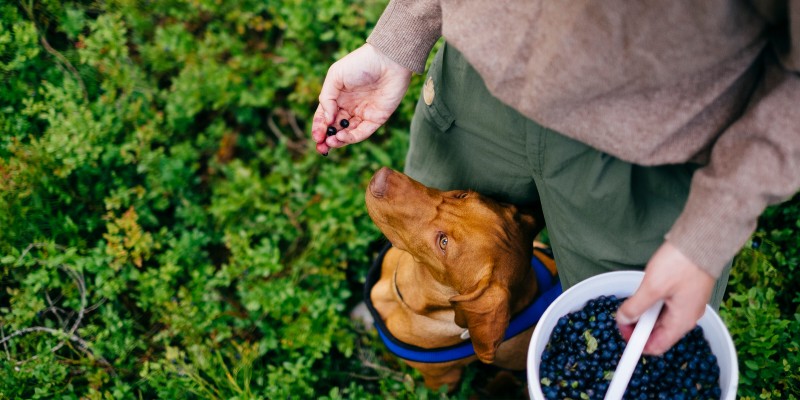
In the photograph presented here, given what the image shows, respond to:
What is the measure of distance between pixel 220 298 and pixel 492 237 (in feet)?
6.13

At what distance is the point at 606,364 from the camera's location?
1679mm

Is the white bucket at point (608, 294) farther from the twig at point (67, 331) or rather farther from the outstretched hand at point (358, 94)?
the twig at point (67, 331)

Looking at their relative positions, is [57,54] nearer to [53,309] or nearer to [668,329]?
[53,309]

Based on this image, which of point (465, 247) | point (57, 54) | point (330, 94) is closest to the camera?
point (330, 94)

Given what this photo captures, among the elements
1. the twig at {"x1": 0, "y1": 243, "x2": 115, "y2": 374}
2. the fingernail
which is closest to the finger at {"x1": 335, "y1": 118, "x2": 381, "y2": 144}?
the fingernail

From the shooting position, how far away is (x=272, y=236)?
3.48 m

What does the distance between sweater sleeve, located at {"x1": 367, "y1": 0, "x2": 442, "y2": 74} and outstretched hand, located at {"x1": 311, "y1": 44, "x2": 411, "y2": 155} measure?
0.06 m

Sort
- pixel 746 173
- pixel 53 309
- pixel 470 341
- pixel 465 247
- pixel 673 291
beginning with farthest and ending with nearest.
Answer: pixel 53 309
pixel 470 341
pixel 465 247
pixel 673 291
pixel 746 173

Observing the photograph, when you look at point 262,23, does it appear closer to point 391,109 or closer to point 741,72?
point 391,109

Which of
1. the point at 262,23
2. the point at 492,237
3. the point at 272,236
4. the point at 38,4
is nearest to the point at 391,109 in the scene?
the point at 492,237

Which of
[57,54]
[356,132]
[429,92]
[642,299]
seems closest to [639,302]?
[642,299]

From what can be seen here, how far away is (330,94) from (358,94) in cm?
13

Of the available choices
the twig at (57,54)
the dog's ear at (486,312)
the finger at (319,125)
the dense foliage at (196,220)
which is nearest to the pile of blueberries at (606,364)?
the dog's ear at (486,312)

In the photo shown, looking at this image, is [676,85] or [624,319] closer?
[676,85]
